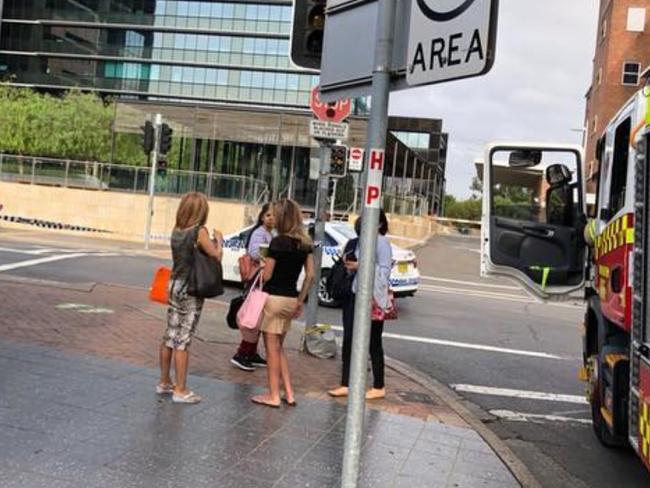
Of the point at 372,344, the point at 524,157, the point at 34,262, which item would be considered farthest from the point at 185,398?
the point at 34,262

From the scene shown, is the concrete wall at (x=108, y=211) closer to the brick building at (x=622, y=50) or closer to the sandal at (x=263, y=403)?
the brick building at (x=622, y=50)

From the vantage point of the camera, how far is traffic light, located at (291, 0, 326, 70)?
15.9 ft

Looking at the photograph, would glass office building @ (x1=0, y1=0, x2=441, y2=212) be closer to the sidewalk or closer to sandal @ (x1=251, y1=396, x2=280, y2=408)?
the sidewalk

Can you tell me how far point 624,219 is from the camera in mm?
4918

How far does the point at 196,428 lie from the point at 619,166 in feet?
11.8

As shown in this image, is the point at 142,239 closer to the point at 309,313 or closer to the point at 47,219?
the point at 47,219

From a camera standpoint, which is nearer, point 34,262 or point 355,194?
point 34,262

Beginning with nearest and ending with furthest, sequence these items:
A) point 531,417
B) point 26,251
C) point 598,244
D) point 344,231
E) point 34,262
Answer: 1. point 598,244
2. point 531,417
3. point 344,231
4. point 34,262
5. point 26,251

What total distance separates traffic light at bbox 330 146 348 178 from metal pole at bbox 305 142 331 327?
216mm

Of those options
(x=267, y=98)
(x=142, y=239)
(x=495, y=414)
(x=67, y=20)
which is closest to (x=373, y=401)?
(x=495, y=414)

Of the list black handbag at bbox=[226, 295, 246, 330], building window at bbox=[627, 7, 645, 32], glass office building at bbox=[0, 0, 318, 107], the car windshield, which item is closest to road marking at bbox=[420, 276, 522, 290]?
the car windshield

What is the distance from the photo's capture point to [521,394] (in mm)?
8125

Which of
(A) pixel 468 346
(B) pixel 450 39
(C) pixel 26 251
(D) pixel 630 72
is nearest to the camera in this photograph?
(B) pixel 450 39

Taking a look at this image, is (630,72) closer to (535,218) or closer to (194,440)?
(535,218)
